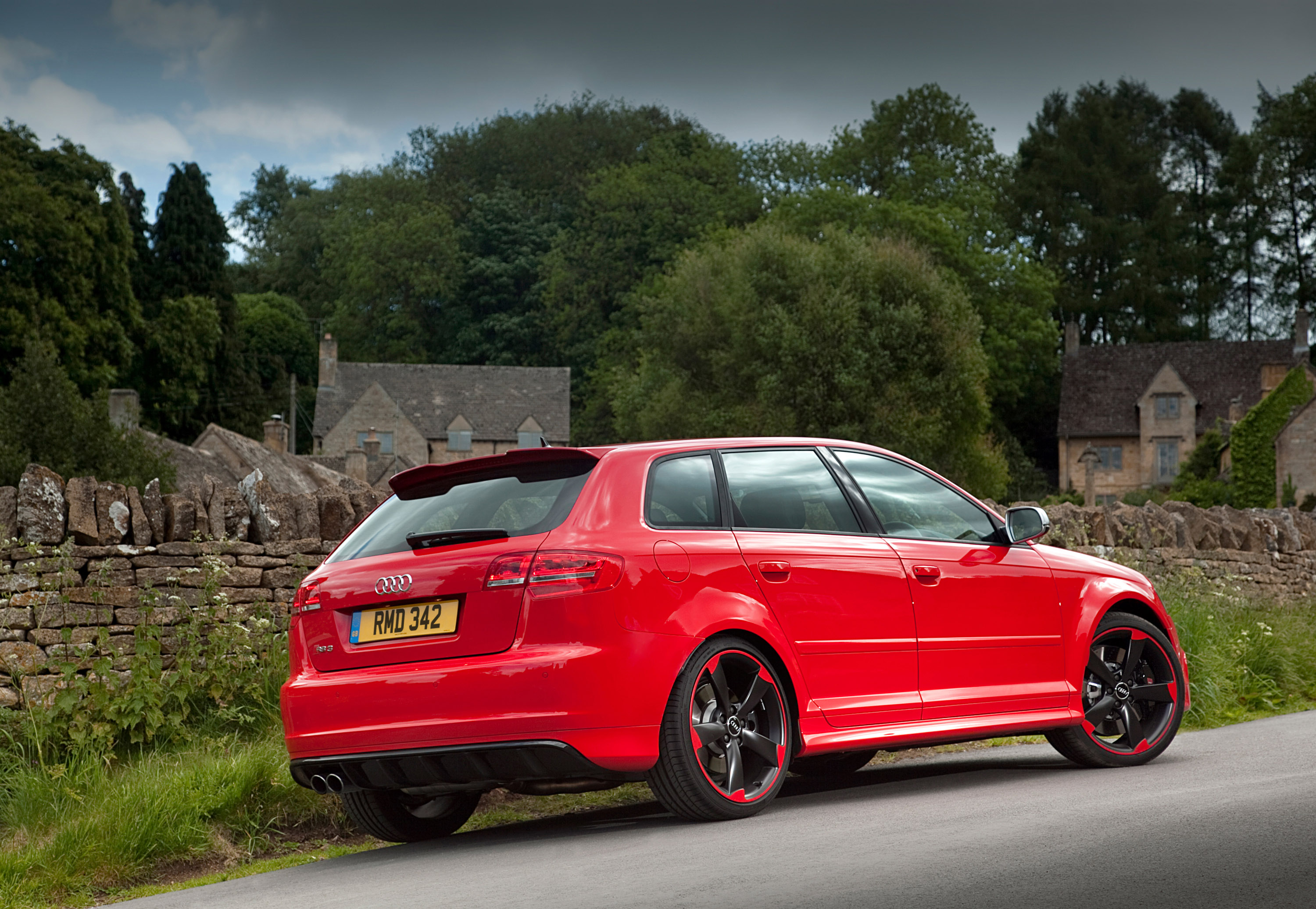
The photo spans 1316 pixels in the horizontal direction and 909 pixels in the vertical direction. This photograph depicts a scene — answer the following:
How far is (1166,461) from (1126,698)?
72820mm

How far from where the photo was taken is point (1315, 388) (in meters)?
58.7

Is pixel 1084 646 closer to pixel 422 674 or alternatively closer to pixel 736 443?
pixel 736 443

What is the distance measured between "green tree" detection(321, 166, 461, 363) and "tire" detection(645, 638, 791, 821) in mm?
81597

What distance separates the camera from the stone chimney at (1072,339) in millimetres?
76875

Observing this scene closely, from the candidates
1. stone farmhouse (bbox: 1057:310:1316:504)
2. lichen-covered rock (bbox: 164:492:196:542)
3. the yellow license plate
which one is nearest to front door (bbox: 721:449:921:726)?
the yellow license plate

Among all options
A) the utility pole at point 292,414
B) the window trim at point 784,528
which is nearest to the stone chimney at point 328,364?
the utility pole at point 292,414

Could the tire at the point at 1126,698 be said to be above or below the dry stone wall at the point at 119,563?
below

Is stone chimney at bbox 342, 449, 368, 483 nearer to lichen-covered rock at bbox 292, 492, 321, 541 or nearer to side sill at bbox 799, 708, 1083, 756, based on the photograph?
lichen-covered rock at bbox 292, 492, 321, 541

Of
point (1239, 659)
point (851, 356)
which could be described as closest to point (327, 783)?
point (1239, 659)

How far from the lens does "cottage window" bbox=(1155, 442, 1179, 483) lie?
76.5m

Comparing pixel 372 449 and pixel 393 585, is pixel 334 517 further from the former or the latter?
pixel 372 449

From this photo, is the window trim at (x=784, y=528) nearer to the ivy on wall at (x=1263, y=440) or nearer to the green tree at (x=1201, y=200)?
the ivy on wall at (x=1263, y=440)

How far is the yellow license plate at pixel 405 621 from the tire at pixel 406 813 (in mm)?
870

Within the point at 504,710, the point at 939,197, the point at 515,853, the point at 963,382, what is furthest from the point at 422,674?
the point at 939,197
